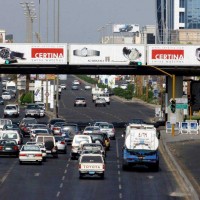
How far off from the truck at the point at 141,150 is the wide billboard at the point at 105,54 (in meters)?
32.6

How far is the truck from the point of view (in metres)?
51.4

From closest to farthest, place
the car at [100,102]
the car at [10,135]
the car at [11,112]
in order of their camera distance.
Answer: the car at [10,135]
the car at [11,112]
the car at [100,102]

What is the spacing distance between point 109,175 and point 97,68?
42742mm

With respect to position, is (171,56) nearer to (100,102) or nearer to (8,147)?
(8,147)

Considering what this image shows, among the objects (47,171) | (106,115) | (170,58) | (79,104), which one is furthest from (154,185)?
(79,104)

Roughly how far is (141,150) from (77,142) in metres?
8.43

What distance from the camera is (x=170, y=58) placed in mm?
86312

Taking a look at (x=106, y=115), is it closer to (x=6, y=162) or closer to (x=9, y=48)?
(x=9, y=48)

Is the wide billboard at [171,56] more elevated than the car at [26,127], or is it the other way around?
the wide billboard at [171,56]

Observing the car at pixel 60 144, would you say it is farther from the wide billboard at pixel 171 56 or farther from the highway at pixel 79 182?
the wide billboard at pixel 171 56

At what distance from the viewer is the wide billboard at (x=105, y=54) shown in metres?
85.5

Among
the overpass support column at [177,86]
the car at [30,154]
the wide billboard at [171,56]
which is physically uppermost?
the wide billboard at [171,56]

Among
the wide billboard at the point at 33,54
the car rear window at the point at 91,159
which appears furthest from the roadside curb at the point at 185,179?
the wide billboard at the point at 33,54

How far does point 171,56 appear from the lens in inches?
3398
